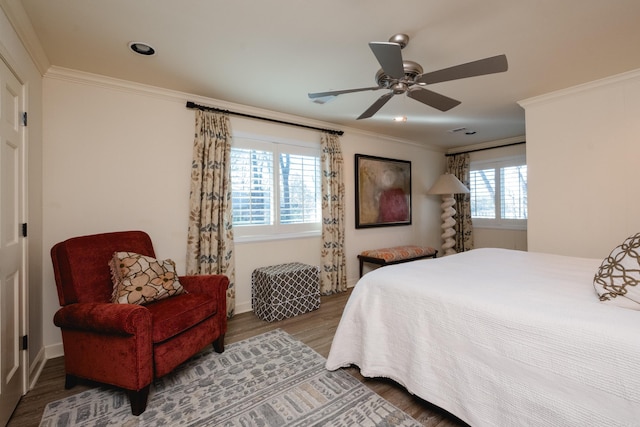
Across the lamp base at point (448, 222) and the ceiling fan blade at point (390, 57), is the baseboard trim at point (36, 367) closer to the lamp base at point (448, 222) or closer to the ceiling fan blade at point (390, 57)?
the ceiling fan blade at point (390, 57)

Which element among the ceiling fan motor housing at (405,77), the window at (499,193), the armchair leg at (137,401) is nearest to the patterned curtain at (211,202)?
the armchair leg at (137,401)

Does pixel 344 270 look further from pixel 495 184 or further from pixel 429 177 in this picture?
pixel 495 184

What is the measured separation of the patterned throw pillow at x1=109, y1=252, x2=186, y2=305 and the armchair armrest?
0.24m

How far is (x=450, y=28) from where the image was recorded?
194 cm

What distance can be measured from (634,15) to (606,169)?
155 cm

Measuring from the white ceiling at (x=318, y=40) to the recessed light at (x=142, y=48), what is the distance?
1.9 inches

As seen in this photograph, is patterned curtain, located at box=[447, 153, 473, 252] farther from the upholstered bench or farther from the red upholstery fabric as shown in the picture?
the red upholstery fabric

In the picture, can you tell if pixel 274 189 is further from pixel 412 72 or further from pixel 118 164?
pixel 412 72

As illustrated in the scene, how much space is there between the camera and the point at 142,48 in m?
2.17

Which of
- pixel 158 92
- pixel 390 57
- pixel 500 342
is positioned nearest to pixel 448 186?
pixel 390 57

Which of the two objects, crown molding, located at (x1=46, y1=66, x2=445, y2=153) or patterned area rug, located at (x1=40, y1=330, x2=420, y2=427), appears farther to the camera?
crown molding, located at (x1=46, y1=66, x2=445, y2=153)

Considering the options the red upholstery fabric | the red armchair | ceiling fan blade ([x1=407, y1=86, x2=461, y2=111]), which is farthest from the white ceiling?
the red upholstery fabric

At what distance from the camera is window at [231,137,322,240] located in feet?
11.2

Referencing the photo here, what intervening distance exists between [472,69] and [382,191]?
10.2ft
